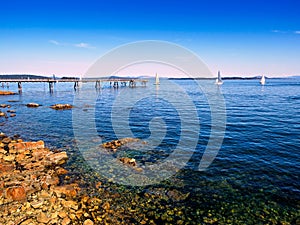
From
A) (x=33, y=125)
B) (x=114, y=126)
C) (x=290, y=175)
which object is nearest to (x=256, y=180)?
(x=290, y=175)

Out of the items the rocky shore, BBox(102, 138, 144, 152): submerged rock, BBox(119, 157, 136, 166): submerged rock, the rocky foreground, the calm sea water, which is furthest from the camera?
BBox(102, 138, 144, 152): submerged rock

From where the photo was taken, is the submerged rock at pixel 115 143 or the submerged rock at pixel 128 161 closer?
the submerged rock at pixel 128 161

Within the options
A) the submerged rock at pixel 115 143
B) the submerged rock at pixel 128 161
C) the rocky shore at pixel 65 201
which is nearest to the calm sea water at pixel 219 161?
the rocky shore at pixel 65 201

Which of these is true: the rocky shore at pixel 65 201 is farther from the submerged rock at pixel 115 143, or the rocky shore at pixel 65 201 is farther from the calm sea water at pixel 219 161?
the submerged rock at pixel 115 143

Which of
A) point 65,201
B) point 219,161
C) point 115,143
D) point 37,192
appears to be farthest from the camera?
point 115,143

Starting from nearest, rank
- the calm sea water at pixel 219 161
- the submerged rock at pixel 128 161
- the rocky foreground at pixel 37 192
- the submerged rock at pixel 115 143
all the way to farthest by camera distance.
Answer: the rocky foreground at pixel 37 192, the calm sea water at pixel 219 161, the submerged rock at pixel 128 161, the submerged rock at pixel 115 143

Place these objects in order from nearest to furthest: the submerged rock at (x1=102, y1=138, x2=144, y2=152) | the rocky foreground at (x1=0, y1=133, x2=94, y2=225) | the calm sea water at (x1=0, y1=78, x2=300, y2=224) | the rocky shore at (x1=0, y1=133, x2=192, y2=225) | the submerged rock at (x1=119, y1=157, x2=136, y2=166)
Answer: the rocky foreground at (x1=0, y1=133, x2=94, y2=225) < the rocky shore at (x1=0, y1=133, x2=192, y2=225) < the calm sea water at (x1=0, y1=78, x2=300, y2=224) < the submerged rock at (x1=119, y1=157, x2=136, y2=166) < the submerged rock at (x1=102, y1=138, x2=144, y2=152)

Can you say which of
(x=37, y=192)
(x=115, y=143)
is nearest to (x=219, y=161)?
(x=115, y=143)

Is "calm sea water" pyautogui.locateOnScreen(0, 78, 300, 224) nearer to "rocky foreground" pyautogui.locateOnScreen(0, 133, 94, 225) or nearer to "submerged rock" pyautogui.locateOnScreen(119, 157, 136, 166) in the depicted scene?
"submerged rock" pyautogui.locateOnScreen(119, 157, 136, 166)

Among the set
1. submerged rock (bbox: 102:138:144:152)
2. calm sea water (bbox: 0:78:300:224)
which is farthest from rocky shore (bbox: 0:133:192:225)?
submerged rock (bbox: 102:138:144:152)

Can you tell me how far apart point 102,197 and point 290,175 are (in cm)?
1051

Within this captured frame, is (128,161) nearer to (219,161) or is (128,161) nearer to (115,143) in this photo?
(115,143)

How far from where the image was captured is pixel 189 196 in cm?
1005

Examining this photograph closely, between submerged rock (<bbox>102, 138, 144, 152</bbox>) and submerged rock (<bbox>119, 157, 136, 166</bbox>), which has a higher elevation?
submerged rock (<bbox>102, 138, 144, 152</bbox>)
